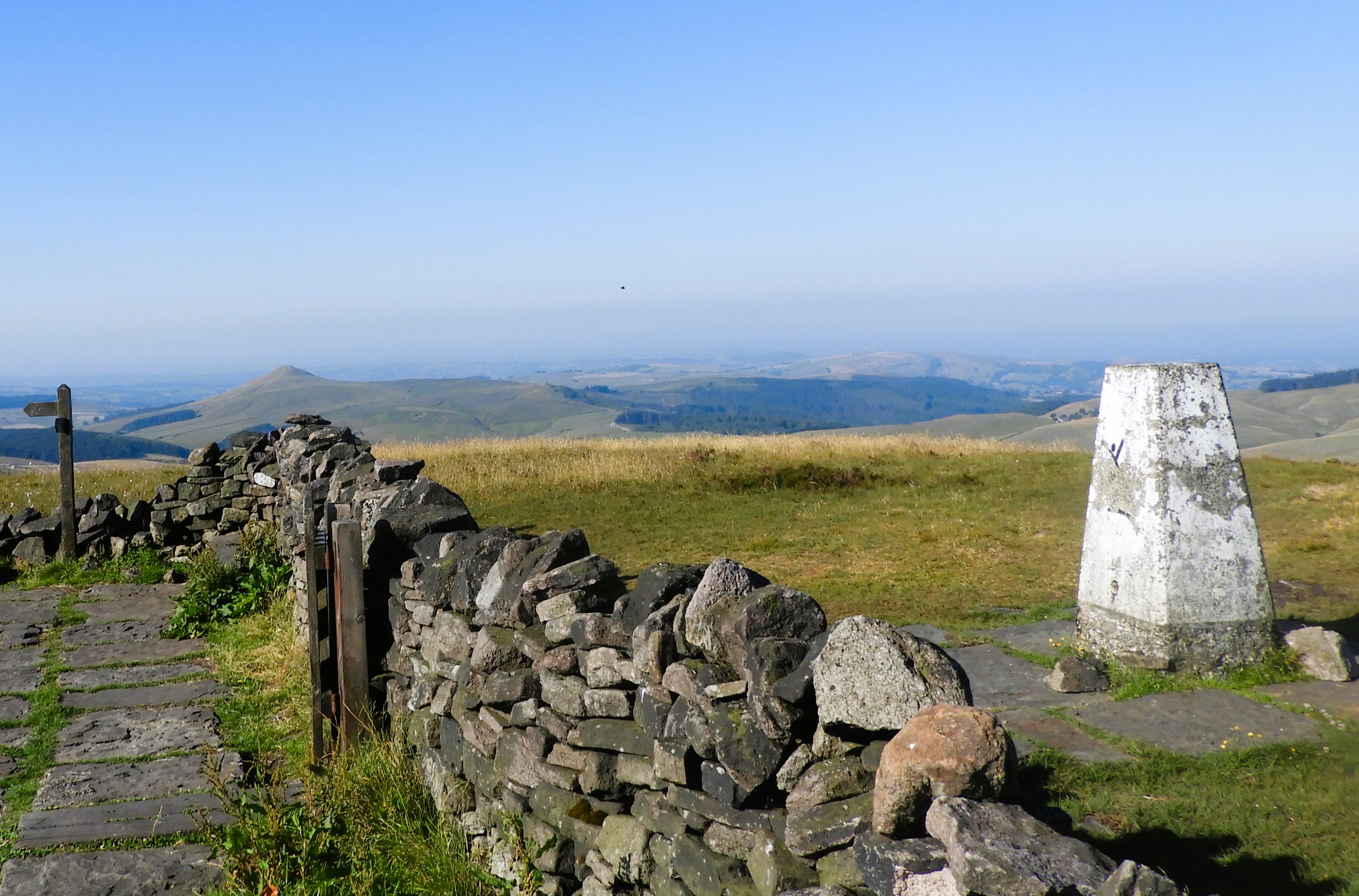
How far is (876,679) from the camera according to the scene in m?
3.00

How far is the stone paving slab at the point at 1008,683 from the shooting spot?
6.21m

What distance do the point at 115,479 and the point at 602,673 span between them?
19.6 m

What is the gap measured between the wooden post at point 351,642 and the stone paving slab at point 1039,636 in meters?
4.97

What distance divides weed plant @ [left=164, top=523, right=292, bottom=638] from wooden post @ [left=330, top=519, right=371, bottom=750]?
4088mm

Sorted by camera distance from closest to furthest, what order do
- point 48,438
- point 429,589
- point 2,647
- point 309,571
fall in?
point 429,589
point 309,571
point 2,647
point 48,438

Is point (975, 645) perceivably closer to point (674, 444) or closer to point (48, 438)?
point (674, 444)

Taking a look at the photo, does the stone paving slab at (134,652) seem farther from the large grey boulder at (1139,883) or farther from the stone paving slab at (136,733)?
the large grey boulder at (1139,883)

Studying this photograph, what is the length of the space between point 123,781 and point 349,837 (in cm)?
213

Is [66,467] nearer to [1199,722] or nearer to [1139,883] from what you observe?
[1199,722]

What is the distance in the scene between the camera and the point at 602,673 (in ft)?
13.7

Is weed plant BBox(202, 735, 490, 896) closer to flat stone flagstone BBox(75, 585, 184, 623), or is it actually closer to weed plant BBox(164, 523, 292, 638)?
weed plant BBox(164, 523, 292, 638)

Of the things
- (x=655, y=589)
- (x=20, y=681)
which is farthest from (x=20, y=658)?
(x=655, y=589)

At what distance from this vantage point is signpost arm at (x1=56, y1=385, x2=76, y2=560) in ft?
39.5

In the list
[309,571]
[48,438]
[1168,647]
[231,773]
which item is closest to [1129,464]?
[1168,647]
